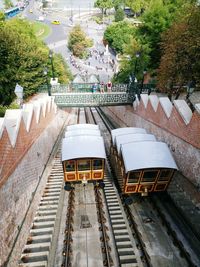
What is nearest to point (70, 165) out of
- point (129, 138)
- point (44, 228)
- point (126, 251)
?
point (44, 228)

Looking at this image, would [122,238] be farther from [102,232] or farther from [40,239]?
[40,239]

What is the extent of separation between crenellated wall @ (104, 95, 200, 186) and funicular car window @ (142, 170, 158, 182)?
6.26ft

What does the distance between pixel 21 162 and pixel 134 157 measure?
14.9ft

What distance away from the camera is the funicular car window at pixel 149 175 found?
9.66m

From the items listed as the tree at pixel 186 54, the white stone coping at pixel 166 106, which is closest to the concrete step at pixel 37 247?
the white stone coping at pixel 166 106

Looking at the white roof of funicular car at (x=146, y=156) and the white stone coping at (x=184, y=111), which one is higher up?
the white stone coping at (x=184, y=111)

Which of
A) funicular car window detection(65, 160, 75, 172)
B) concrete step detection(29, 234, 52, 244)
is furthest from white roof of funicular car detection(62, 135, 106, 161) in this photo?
concrete step detection(29, 234, 52, 244)

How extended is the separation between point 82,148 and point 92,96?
1047 cm

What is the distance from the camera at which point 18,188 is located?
8094 mm

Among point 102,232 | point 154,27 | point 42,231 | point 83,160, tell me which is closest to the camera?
point 102,232

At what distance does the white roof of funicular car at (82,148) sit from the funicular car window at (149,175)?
6.90 feet

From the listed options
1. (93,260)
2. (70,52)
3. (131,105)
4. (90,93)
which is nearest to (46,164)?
(93,260)

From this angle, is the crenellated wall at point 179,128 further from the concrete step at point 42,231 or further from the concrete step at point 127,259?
the concrete step at point 42,231

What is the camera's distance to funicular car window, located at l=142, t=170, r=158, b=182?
9656 mm
